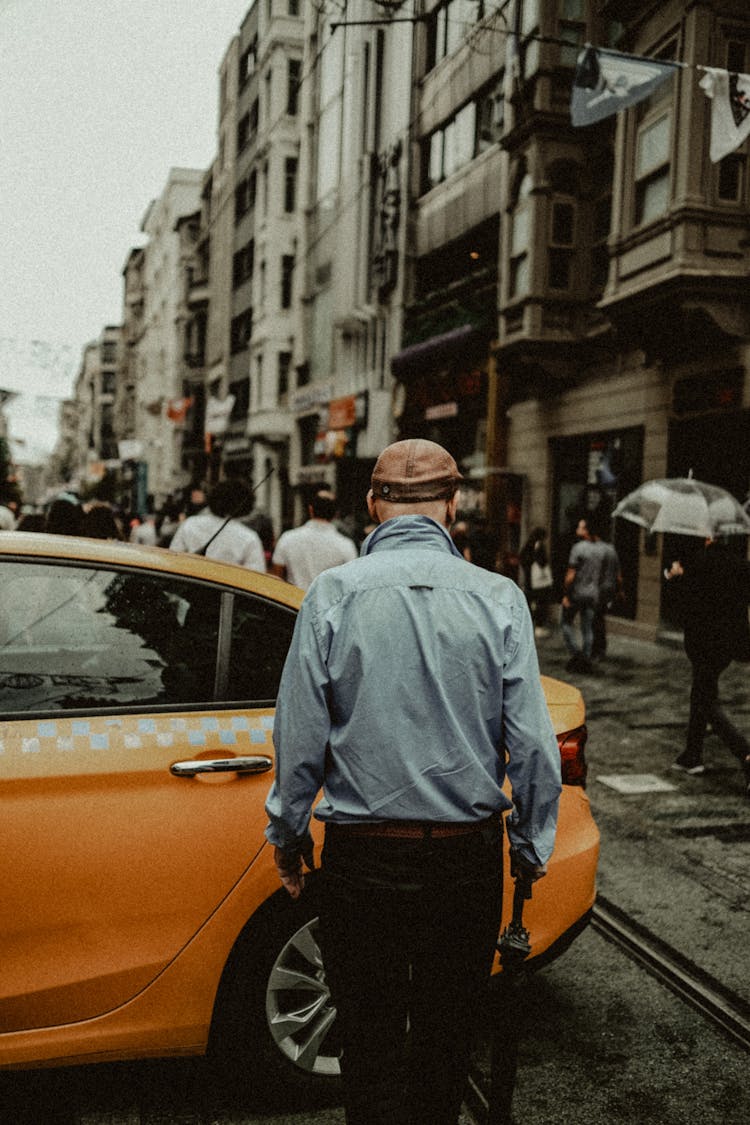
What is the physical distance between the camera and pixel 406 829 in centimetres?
217

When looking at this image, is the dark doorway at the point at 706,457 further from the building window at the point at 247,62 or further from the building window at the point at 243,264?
the building window at the point at 247,62

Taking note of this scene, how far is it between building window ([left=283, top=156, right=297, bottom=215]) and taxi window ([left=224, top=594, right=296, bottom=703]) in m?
41.3

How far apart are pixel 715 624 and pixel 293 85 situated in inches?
1553

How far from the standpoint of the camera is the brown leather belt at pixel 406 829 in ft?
7.11

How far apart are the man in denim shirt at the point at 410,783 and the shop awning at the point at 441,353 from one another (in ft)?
67.6

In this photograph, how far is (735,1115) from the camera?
309cm

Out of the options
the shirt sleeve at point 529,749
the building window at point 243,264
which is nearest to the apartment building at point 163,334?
the building window at point 243,264

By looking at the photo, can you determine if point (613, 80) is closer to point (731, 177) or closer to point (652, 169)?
point (731, 177)

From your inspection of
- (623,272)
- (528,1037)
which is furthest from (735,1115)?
(623,272)

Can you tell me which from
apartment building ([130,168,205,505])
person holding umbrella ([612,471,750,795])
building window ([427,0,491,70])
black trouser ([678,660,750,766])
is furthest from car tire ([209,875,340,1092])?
apartment building ([130,168,205,505])

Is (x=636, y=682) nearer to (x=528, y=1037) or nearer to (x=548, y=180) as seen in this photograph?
(x=528, y=1037)

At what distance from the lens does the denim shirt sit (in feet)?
7.08

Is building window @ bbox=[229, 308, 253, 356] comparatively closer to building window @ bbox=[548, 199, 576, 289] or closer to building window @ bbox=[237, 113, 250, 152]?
building window @ bbox=[237, 113, 250, 152]

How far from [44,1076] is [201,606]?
1.48 m
